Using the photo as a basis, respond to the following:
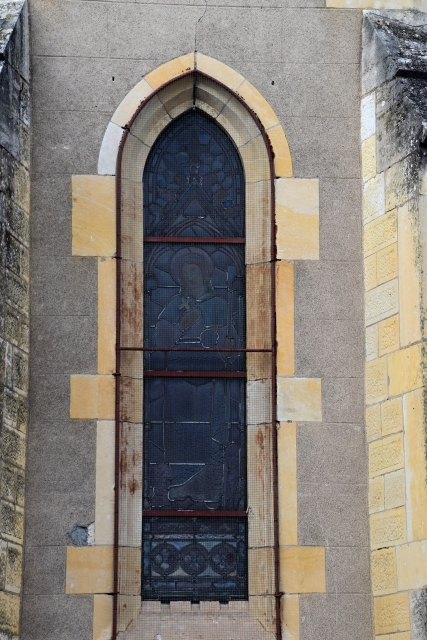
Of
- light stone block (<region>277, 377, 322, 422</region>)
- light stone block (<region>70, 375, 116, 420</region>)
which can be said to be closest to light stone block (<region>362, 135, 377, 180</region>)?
light stone block (<region>277, 377, 322, 422</region>)

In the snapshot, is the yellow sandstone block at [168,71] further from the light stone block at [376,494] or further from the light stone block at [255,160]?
the light stone block at [376,494]

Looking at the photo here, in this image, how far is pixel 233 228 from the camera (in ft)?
36.2

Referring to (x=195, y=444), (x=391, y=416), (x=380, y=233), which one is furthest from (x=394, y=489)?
(x=380, y=233)

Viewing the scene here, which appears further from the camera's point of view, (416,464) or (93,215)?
(93,215)

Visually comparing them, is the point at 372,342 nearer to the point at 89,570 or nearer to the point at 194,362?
the point at 194,362

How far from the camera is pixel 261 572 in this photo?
33.9ft

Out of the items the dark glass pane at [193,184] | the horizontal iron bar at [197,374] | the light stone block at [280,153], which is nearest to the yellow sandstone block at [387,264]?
the light stone block at [280,153]

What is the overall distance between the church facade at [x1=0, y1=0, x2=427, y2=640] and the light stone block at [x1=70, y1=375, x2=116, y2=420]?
0.05 feet

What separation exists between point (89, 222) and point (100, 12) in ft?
4.98

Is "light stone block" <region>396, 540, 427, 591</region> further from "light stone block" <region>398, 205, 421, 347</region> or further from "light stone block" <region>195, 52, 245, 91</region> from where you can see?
"light stone block" <region>195, 52, 245, 91</region>

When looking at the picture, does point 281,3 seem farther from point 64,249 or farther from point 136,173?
point 64,249

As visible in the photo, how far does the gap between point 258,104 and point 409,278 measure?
1753 millimetres

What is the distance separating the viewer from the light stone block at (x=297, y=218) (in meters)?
10.8

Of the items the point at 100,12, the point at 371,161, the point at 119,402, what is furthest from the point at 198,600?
the point at 100,12
